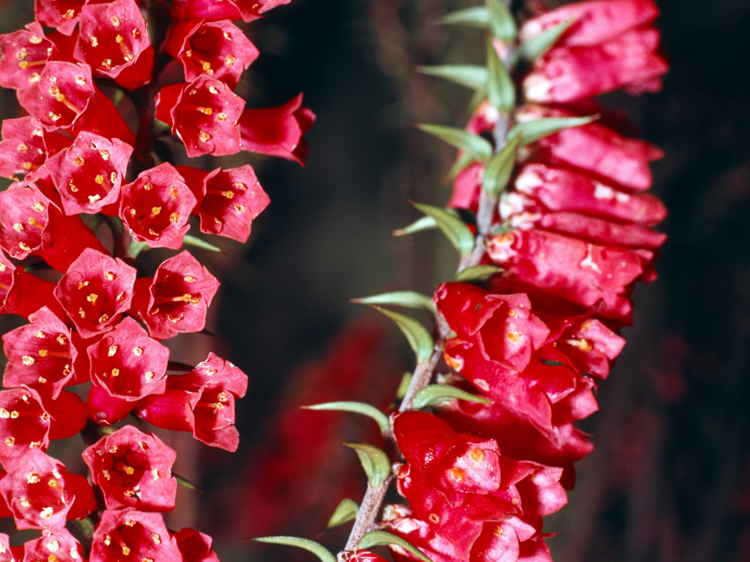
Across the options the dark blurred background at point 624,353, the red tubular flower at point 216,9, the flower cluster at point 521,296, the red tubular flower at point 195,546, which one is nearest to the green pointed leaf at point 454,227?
the flower cluster at point 521,296

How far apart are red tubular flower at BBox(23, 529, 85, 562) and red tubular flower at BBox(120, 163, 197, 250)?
20 centimetres

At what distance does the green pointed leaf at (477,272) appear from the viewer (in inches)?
21.8

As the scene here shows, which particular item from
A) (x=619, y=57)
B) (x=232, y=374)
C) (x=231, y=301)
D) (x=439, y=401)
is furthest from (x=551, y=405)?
(x=231, y=301)

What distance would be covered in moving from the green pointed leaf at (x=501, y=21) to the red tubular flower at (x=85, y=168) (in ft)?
1.38

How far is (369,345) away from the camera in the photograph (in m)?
1.88

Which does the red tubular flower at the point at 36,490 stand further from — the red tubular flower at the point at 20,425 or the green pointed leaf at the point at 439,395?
the green pointed leaf at the point at 439,395

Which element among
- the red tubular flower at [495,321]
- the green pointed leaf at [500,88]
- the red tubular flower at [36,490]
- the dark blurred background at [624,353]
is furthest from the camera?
the dark blurred background at [624,353]

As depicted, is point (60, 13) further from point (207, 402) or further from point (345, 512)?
point (345, 512)

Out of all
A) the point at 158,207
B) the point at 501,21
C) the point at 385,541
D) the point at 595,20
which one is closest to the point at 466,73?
the point at 501,21

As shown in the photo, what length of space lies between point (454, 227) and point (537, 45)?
23 cm

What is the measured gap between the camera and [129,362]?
1.33 ft

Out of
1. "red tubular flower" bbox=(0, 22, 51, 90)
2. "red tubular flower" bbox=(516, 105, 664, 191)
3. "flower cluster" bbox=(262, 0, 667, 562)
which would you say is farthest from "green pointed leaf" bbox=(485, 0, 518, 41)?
"red tubular flower" bbox=(0, 22, 51, 90)

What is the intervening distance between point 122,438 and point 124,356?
55 mm

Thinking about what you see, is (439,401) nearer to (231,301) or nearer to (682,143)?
(682,143)
